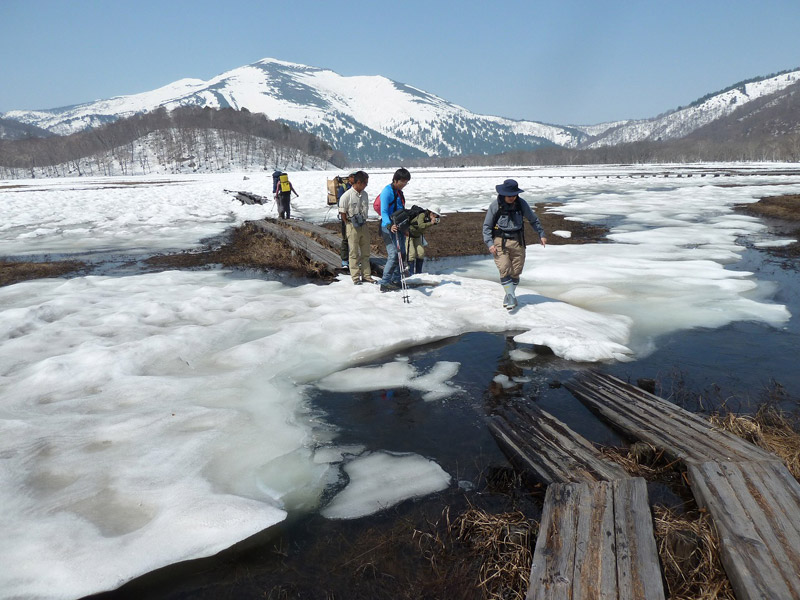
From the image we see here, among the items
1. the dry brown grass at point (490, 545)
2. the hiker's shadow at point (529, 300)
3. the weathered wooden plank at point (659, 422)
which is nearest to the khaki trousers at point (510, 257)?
the hiker's shadow at point (529, 300)

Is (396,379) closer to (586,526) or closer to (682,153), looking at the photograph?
(586,526)

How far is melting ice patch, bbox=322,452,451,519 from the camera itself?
3839 millimetres

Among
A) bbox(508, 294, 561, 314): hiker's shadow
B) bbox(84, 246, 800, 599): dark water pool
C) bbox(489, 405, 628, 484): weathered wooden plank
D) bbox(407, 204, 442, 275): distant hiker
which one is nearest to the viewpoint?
bbox(84, 246, 800, 599): dark water pool

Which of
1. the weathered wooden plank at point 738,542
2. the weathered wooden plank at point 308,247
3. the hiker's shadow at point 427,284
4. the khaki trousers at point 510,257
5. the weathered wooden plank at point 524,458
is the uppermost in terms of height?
the khaki trousers at point 510,257

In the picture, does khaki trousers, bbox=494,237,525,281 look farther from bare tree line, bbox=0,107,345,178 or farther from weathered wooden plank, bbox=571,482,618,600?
bare tree line, bbox=0,107,345,178

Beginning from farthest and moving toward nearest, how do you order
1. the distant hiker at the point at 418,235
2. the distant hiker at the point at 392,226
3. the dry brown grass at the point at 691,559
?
the distant hiker at the point at 418,235 < the distant hiker at the point at 392,226 < the dry brown grass at the point at 691,559

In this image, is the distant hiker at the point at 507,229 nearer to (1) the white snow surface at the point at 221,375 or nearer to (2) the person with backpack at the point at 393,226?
(1) the white snow surface at the point at 221,375

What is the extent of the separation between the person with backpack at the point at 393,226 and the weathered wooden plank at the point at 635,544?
6034 mm

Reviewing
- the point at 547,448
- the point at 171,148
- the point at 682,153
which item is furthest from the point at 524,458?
the point at 682,153

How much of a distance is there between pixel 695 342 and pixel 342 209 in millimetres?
6627

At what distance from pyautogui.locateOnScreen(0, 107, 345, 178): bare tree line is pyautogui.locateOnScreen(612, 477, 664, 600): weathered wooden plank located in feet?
502

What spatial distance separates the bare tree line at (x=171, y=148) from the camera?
A: 148125 mm

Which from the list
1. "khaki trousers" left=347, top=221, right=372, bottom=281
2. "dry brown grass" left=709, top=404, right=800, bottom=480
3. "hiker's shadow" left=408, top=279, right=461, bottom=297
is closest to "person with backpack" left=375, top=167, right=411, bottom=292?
"hiker's shadow" left=408, top=279, right=461, bottom=297

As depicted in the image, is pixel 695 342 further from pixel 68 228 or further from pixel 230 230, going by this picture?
pixel 68 228
